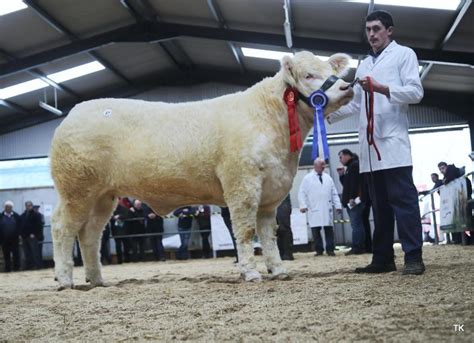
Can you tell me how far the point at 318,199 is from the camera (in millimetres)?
13109

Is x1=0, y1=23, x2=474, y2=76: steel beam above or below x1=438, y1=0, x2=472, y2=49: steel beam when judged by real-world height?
above

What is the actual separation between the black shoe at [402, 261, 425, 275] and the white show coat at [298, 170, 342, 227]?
25.1 feet

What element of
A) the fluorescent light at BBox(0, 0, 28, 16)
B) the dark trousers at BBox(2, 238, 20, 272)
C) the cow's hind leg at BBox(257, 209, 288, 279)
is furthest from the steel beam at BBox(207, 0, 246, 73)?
the cow's hind leg at BBox(257, 209, 288, 279)

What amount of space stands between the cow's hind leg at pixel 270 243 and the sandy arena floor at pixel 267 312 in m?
0.47

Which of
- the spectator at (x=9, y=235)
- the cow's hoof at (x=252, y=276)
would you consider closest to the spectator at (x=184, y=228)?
the spectator at (x=9, y=235)

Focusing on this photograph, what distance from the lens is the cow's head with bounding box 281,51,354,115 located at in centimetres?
557

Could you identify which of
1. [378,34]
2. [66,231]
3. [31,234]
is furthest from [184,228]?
[378,34]

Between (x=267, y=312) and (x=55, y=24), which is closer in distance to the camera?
(x=267, y=312)

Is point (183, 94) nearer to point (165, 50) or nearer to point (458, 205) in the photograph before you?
point (165, 50)

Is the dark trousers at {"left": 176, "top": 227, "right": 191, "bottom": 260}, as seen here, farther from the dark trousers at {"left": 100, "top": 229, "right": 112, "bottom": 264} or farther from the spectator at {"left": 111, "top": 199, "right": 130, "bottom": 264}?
the dark trousers at {"left": 100, "top": 229, "right": 112, "bottom": 264}

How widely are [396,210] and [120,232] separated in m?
13.1

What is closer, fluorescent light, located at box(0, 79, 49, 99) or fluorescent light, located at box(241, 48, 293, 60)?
fluorescent light, located at box(241, 48, 293, 60)

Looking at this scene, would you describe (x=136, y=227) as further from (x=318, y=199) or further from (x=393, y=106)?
(x=393, y=106)

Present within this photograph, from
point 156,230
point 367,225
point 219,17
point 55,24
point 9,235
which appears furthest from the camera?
point 9,235
